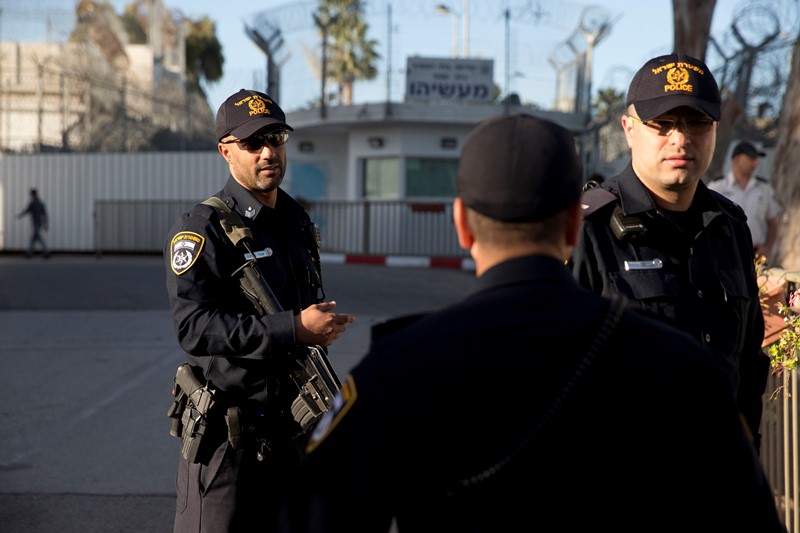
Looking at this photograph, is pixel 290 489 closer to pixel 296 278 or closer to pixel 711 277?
pixel 711 277

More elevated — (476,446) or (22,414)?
(476,446)

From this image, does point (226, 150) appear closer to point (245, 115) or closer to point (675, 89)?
point (245, 115)

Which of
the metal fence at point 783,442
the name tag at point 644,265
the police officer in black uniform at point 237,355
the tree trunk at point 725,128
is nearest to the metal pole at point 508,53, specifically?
the tree trunk at point 725,128

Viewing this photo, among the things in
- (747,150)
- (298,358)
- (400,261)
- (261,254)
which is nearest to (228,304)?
(261,254)

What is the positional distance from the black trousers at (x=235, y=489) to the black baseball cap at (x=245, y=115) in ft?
3.77

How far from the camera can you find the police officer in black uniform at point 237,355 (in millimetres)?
3248

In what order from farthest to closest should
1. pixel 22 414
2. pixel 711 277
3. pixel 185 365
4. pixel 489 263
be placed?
pixel 22 414 < pixel 185 365 < pixel 711 277 < pixel 489 263

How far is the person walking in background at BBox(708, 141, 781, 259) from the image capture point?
28.5 feet

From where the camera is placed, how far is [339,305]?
1302 centimetres

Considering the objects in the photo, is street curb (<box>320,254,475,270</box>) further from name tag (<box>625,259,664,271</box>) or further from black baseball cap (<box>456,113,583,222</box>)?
black baseball cap (<box>456,113,583,222</box>)

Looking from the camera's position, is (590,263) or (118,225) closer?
(590,263)

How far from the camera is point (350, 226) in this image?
2105 centimetres

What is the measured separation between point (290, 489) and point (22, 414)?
6602mm

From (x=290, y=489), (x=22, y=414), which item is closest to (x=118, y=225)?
(x=22, y=414)
